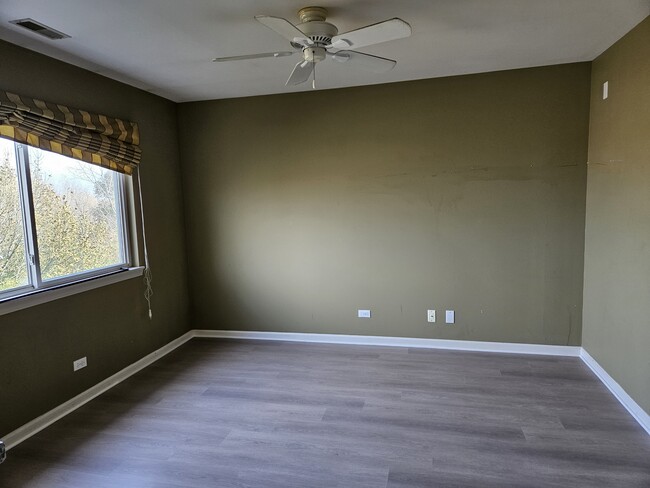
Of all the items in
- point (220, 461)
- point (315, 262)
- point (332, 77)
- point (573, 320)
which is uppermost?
point (332, 77)

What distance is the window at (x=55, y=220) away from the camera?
2688 millimetres

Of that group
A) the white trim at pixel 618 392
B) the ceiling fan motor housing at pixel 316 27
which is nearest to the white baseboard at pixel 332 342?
the white trim at pixel 618 392

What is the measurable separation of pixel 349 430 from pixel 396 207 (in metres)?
2.07

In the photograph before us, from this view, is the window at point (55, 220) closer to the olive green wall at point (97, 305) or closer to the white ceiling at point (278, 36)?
the olive green wall at point (97, 305)

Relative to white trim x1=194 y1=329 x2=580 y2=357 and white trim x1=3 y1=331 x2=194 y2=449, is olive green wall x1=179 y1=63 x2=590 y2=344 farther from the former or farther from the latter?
white trim x1=3 y1=331 x2=194 y2=449

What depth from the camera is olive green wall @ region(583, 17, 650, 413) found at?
2.62 m

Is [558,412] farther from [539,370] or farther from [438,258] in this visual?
[438,258]

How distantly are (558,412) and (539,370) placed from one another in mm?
700

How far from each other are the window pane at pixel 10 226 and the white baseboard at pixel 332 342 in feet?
3.04

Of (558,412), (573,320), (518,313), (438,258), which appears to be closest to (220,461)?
(558,412)

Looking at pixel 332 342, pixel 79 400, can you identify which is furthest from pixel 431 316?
pixel 79 400

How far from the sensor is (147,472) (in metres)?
2.35

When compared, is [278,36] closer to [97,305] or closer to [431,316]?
[97,305]

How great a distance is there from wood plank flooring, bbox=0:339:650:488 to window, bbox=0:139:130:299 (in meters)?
1.00
